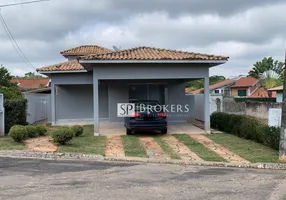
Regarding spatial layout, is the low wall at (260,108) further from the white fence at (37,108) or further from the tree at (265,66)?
the tree at (265,66)

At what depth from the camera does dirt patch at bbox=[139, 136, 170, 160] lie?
968 cm

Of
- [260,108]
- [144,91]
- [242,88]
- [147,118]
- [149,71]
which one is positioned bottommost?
[147,118]

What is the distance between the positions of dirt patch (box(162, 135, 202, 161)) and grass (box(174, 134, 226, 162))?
168 millimetres

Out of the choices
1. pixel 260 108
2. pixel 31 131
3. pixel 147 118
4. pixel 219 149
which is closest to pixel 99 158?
pixel 219 149

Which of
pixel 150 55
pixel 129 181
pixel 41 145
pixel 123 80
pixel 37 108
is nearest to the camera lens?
pixel 129 181

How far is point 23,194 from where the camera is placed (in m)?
5.68

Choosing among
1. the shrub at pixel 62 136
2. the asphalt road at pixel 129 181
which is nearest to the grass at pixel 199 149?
the asphalt road at pixel 129 181

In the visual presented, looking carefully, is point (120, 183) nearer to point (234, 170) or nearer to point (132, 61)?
point (234, 170)

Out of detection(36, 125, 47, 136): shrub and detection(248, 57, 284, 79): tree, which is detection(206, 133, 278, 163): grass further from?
detection(248, 57, 284, 79): tree

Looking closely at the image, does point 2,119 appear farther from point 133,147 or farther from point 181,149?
point 181,149

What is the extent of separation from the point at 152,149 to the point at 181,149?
37.9 inches

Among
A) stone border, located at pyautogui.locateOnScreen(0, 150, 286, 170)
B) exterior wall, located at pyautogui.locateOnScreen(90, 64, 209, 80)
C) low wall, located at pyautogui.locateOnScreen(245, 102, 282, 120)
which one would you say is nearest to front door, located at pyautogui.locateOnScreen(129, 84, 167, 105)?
exterior wall, located at pyautogui.locateOnScreen(90, 64, 209, 80)

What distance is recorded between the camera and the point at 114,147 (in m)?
11.2

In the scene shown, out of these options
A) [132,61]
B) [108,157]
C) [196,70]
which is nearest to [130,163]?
[108,157]
